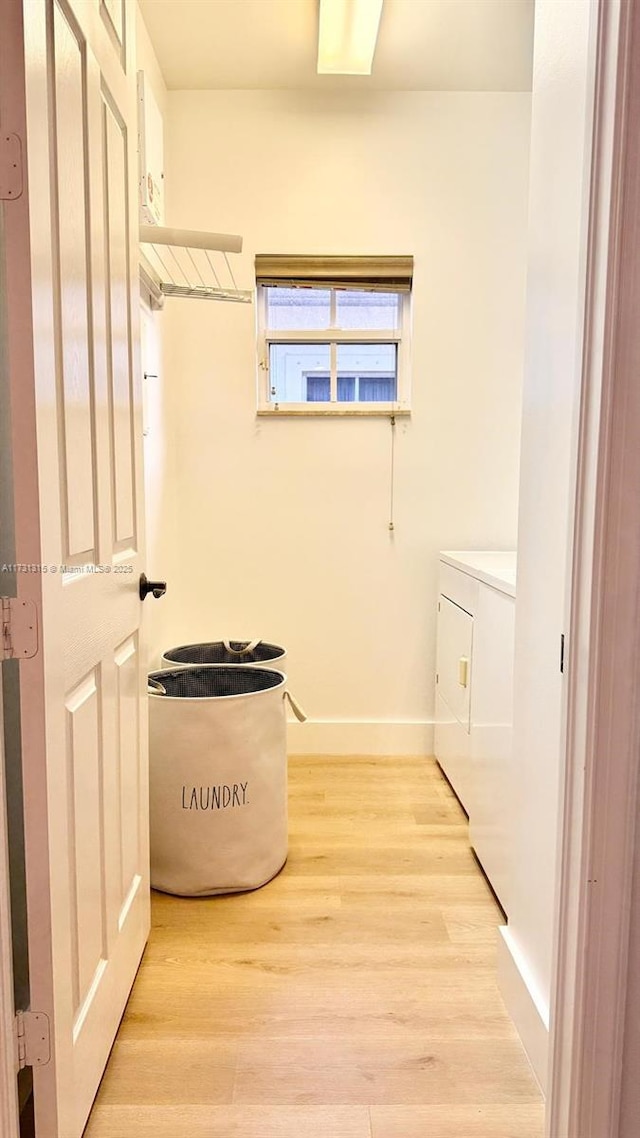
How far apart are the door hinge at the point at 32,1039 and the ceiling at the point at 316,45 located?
8.86 ft

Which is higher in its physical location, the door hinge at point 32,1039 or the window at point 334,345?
the window at point 334,345

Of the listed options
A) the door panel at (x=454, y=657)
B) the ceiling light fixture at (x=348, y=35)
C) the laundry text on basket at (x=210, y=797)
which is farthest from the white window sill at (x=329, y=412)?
the laundry text on basket at (x=210, y=797)

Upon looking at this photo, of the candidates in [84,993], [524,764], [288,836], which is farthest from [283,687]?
[84,993]

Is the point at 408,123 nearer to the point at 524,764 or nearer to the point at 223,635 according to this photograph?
the point at 223,635

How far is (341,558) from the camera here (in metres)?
2.88

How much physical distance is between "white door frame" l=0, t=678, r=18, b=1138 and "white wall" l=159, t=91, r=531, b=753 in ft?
5.85

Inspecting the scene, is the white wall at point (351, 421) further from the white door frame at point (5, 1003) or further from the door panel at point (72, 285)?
the white door frame at point (5, 1003)

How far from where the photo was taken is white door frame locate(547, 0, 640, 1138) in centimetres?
87

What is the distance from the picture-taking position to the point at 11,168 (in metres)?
0.90

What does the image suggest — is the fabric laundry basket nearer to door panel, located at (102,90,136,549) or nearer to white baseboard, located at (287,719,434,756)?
door panel, located at (102,90,136,549)

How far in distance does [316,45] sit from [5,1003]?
2.85m

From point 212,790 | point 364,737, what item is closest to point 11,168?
point 212,790

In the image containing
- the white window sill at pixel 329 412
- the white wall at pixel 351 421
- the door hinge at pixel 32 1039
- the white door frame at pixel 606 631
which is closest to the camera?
the white door frame at pixel 606 631

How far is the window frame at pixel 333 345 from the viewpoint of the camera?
279cm
